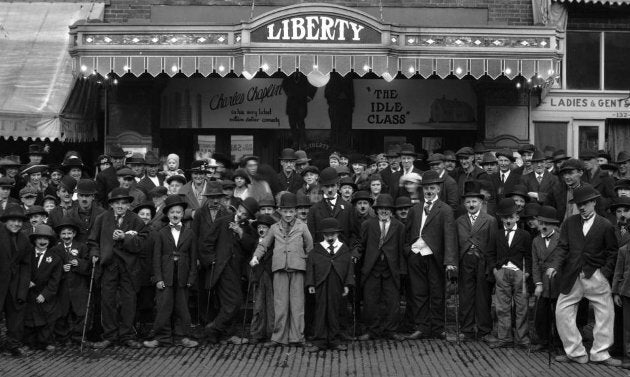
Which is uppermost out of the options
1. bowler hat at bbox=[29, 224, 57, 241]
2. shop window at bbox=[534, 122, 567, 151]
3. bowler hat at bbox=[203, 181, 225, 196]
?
shop window at bbox=[534, 122, 567, 151]

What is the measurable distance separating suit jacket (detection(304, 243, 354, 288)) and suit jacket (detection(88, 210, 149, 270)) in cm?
223

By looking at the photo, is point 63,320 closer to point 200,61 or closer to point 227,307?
point 227,307

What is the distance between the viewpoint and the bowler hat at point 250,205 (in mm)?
12241

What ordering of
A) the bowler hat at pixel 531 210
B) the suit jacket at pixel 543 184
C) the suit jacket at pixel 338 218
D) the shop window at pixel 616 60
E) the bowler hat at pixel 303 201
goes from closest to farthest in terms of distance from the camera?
1. the bowler hat at pixel 531 210
2. the bowler hat at pixel 303 201
3. the suit jacket at pixel 338 218
4. the suit jacket at pixel 543 184
5. the shop window at pixel 616 60

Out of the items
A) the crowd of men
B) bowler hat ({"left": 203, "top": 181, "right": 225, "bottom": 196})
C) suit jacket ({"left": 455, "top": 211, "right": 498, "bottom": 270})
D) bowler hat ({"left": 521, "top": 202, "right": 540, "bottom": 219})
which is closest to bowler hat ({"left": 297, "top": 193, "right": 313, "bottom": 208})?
the crowd of men

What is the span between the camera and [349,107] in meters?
18.1

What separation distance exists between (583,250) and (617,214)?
87cm

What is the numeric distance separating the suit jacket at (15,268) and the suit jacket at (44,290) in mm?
128

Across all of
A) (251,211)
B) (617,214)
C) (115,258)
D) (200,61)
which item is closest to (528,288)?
(617,214)

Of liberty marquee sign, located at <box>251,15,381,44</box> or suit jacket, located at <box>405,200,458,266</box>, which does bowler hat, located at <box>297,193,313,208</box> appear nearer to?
suit jacket, located at <box>405,200,458,266</box>

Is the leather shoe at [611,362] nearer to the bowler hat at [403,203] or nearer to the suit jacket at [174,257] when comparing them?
the bowler hat at [403,203]

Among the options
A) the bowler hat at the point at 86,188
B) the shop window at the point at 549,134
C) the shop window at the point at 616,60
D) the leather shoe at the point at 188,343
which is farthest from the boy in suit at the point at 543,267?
the shop window at the point at 616,60

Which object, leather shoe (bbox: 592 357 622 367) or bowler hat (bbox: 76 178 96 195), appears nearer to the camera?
leather shoe (bbox: 592 357 622 367)

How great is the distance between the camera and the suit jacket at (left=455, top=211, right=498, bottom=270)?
Result: 448 inches
